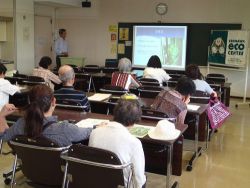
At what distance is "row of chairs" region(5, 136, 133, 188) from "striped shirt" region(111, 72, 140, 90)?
3487mm

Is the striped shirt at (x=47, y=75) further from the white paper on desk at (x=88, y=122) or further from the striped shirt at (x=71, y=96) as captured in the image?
the white paper on desk at (x=88, y=122)

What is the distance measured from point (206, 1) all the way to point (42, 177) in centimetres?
809

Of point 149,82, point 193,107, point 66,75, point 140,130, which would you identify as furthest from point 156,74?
point 140,130

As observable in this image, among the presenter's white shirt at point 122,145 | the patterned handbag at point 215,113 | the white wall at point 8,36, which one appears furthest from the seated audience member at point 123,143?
the white wall at point 8,36

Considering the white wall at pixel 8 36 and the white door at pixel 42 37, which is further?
the white door at pixel 42 37

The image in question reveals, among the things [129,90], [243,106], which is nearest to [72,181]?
[129,90]

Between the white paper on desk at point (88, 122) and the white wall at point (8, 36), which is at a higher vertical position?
the white wall at point (8, 36)

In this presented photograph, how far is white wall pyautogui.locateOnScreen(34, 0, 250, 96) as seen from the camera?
9336mm

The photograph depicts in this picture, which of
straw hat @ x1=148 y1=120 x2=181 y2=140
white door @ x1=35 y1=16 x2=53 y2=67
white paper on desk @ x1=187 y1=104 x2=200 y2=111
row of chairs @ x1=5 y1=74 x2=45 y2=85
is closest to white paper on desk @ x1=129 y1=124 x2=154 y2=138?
straw hat @ x1=148 y1=120 x2=181 y2=140

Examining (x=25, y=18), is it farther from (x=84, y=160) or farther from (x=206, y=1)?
(x=84, y=160)

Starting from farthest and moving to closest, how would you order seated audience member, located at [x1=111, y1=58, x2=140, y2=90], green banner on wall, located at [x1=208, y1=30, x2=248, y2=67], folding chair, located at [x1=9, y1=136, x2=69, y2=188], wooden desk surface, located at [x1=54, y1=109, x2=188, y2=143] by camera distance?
green banner on wall, located at [x1=208, y1=30, x2=248, y2=67] → seated audience member, located at [x1=111, y1=58, x2=140, y2=90] → wooden desk surface, located at [x1=54, y1=109, x2=188, y2=143] → folding chair, located at [x1=9, y1=136, x2=69, y2=188]

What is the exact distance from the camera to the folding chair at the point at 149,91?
5.82m

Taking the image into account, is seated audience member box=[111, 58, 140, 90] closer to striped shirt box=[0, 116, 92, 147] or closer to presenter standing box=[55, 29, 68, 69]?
striped shirt box=[0, 116, 92, 147]

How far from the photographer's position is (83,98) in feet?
13.2
